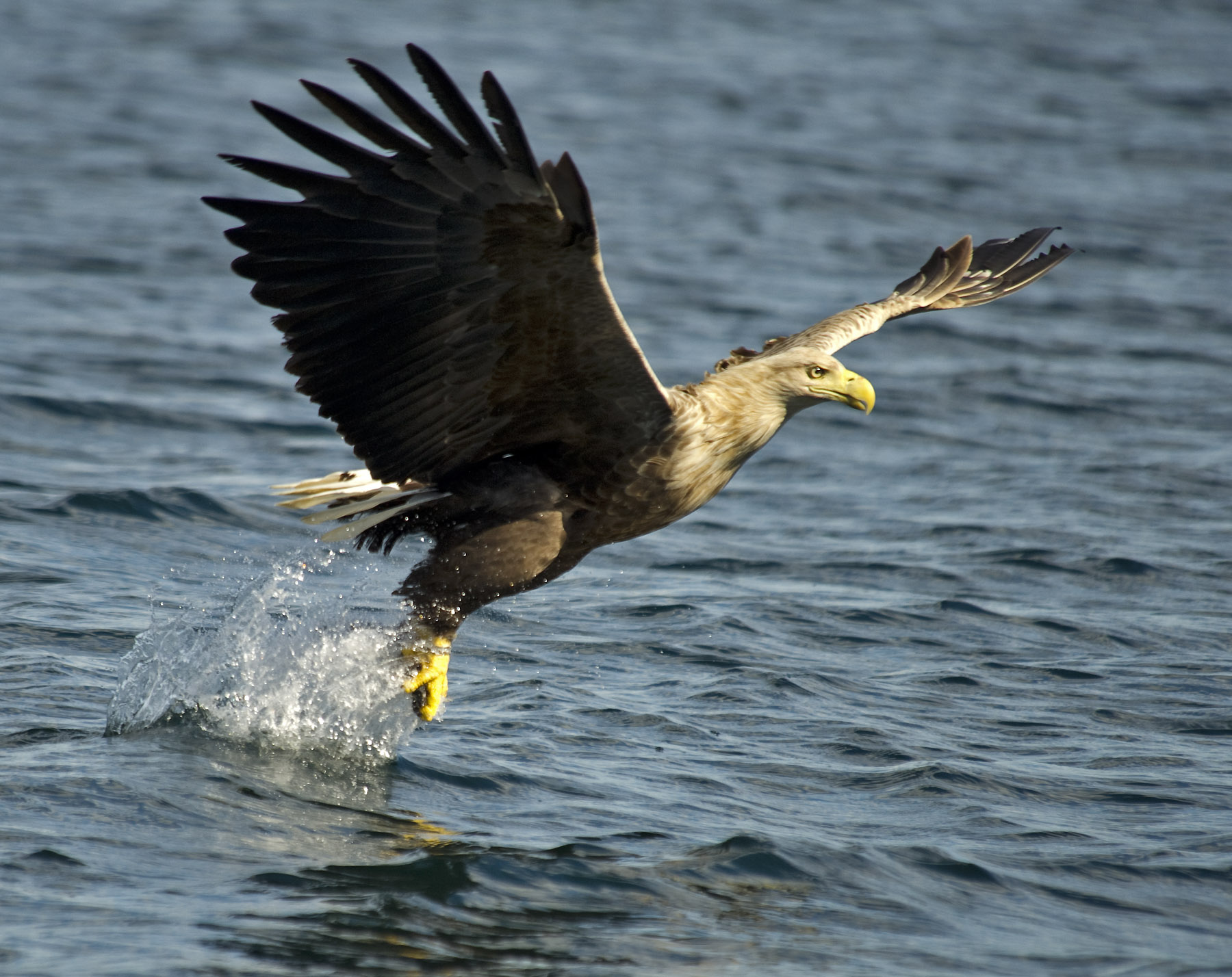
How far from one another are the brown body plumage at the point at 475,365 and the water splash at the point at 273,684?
288mm

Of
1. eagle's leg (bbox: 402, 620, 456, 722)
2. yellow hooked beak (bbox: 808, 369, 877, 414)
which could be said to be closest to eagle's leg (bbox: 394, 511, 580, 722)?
eagle's leg (bbox: 402, 620, 456, 722)

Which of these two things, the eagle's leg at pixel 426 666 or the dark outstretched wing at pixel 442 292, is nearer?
the dark outstretched wing at pixel 442 292

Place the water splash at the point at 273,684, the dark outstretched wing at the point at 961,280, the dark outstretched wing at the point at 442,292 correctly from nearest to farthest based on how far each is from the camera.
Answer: the dark outstretched wing at the point at 442,292 < the water splash at the point at 273,684 < the dark outstretched wing at the point at 961,280

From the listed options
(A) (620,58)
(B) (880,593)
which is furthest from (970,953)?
(A) (620,58)

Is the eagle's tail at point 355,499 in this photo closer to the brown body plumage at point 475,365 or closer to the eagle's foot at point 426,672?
the brown body plumage at point 475,365

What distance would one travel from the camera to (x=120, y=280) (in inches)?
453

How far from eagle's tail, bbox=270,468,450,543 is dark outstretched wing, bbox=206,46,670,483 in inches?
4.6

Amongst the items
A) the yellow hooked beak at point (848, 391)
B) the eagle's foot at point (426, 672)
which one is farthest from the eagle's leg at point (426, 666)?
the yellow hooked beak at point (848, 391)

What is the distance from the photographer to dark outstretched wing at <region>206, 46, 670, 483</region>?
4184 mm

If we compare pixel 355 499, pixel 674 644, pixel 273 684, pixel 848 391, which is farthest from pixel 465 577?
pixel 674 644

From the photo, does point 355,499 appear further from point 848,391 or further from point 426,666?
point 848,391

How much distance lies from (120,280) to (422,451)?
7.16 meters

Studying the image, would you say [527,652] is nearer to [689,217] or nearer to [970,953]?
[970,953]

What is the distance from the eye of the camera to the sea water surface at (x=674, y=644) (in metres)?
4.25
